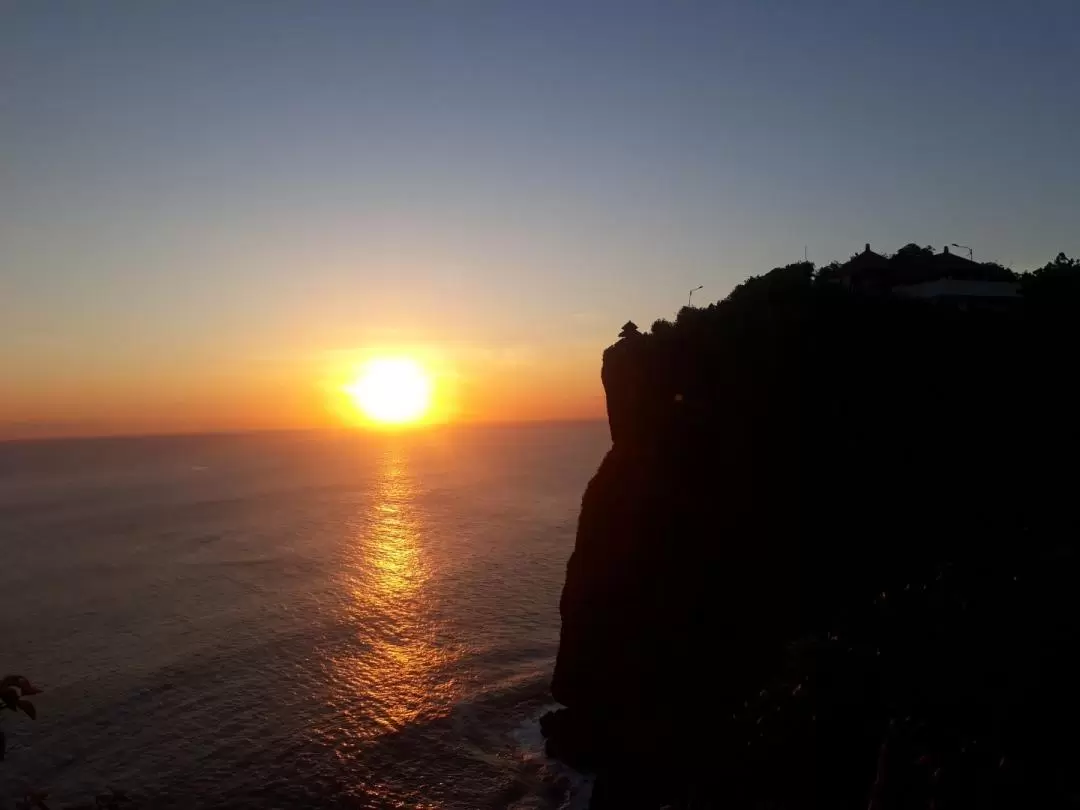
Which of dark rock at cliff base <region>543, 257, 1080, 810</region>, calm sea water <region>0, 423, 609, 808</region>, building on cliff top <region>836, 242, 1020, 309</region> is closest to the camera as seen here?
dark rock at cliff base <region>543, 257, 1080, 810</region>

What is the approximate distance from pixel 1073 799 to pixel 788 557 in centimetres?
2114

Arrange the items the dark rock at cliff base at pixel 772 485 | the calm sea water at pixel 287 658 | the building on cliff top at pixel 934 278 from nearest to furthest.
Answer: the dark rock at cliff base at pixel 772 485, the calm sea water at pixel 287 658, the building on cliff top at pixel 934 278

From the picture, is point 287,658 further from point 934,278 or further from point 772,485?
point 934,278

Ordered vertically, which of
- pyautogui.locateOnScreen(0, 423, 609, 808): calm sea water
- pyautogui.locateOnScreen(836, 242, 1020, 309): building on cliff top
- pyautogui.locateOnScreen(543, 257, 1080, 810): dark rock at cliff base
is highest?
pyautogui.locateOnScreen(836, 242, 1020, 309): building on cliff top

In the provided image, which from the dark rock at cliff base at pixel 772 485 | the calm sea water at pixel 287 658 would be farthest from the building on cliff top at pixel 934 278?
the calm sea water at pixel 287 658

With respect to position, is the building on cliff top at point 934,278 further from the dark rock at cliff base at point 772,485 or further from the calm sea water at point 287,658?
the calm sea water at point 287,658

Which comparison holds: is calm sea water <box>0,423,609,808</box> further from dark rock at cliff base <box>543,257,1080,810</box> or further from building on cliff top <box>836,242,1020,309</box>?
building on cliff top <box>836,242,1020,309</box>

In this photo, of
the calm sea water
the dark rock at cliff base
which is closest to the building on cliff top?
the dark rock at cliff base

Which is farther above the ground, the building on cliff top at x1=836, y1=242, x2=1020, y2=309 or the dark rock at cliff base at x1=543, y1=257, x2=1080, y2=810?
the building on cliff top at x1=836, y1=242, x2=1020, y2=309

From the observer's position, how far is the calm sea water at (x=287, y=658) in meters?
32.2

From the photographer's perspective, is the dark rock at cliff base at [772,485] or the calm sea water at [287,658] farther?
the calm sea water at [287,658]

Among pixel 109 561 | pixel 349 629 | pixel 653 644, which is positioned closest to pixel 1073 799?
pixel 653 644

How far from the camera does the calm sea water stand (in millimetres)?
32188

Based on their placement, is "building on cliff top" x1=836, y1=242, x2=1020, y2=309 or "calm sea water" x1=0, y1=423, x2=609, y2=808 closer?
"calm sea water" x1=0, y1=423, x2=609, y2=808
